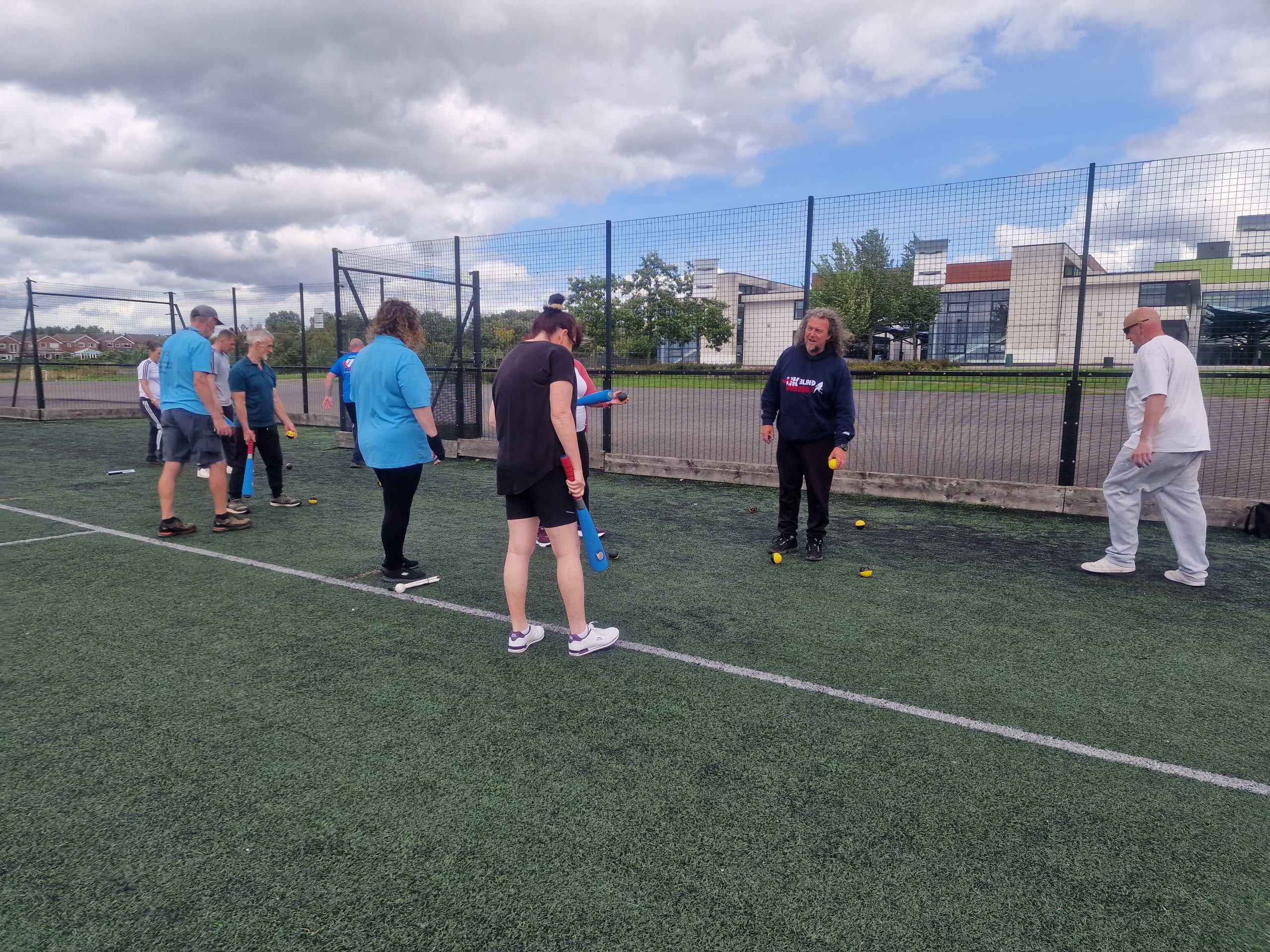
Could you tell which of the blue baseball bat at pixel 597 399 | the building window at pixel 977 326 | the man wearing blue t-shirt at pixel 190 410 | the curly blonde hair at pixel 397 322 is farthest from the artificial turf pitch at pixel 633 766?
the building window at pixel 977 326

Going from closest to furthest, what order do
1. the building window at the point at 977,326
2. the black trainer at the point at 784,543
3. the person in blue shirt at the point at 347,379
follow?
1. the black trainer at the point at 784,543
2. the building window at the point at 977,326
3. the person in blue shirt at the point at 347,379

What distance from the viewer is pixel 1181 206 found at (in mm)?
7180

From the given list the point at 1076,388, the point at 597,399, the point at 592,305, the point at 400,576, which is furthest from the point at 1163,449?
the point at 592,305

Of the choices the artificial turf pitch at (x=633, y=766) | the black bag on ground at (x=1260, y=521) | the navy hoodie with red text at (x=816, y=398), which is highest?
the navy hoodie with red text at (x=816, y=398)

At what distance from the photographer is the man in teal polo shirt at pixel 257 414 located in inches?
299

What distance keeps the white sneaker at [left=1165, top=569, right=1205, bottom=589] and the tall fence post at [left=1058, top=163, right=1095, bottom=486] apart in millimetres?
2507

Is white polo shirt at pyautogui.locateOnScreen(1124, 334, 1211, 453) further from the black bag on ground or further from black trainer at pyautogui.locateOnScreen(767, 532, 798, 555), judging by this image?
black trainer at pyautogui.locateOnScreen(767, 532, 798, 555)

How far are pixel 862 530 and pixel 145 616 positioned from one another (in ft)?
18.4

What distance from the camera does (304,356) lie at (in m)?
17.2

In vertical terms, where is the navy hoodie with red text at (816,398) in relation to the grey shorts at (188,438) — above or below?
above

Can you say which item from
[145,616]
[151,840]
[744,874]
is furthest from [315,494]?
[744,874]

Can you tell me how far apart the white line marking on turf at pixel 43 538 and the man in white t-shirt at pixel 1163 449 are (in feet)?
26.9

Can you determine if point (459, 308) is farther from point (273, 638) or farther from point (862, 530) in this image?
point (273, 638)

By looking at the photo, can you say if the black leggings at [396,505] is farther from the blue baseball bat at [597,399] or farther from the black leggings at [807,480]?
the black leggings at [807,480]
